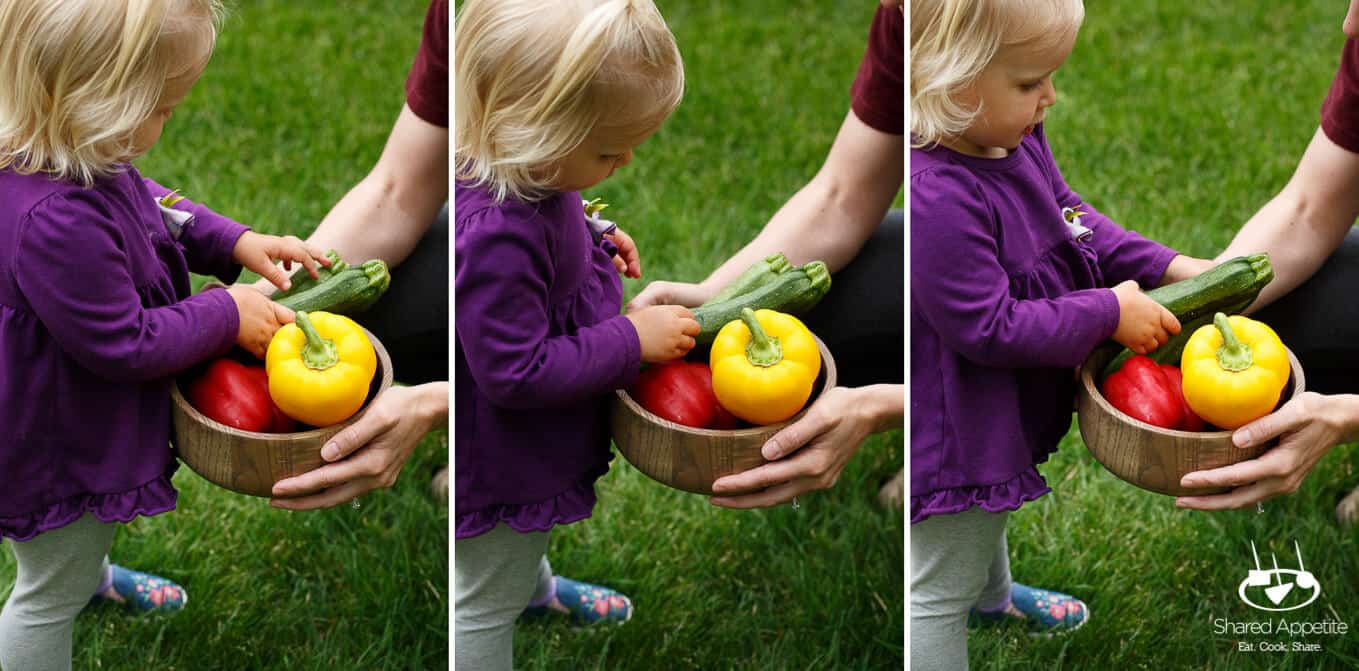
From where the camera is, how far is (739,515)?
7.40 ft

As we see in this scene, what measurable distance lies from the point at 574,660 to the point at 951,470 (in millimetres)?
610

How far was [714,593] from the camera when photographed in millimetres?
2254

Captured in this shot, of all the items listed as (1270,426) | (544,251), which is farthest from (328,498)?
(1270,426)

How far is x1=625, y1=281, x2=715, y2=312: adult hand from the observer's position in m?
2.05

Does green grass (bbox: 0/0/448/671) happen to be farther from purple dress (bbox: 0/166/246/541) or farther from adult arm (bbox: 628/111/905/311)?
adult arm (bbox: 628/111/905/311)

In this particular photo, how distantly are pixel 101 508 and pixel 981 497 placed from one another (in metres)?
1.16

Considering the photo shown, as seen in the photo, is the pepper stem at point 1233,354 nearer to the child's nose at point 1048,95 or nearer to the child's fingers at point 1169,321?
the child's fingers at point 1169,321

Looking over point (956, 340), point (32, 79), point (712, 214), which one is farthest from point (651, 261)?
point (32, 79)

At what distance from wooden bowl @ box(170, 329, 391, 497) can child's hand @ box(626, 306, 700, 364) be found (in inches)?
13.6

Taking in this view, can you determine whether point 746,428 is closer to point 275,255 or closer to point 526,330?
point 526,330

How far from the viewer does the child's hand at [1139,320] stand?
1.91 metres

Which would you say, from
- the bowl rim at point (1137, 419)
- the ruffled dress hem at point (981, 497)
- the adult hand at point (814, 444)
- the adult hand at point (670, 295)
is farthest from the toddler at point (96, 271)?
the bowl rim at point (1137, 419)

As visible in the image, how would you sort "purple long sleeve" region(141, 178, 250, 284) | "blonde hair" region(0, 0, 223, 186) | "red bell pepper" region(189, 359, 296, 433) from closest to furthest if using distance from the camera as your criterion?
"blonde hair" region(0, 0, 223, 186), "red bell pepper" region(189, 359, 296, 433), "purple long sleeve" region(141, 178, 250, 284)

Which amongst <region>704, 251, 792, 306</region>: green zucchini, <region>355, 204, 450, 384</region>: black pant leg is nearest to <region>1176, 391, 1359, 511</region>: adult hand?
<region>704, 251, 792, 306</region>: green zucchini
